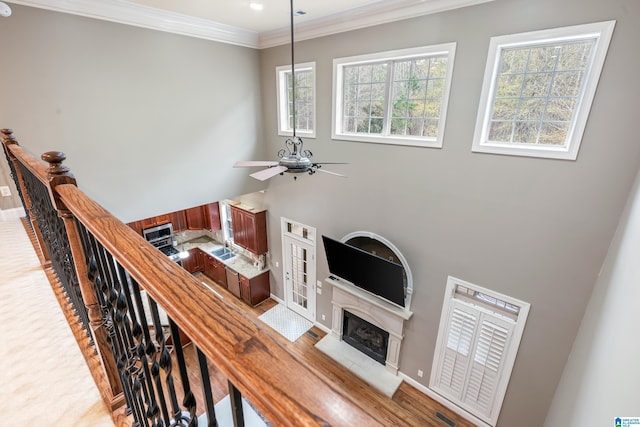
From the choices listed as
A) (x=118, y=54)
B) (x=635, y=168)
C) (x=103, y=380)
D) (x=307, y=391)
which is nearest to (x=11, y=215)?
(x=118, y=54)

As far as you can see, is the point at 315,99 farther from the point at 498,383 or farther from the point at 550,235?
the point at 498,383

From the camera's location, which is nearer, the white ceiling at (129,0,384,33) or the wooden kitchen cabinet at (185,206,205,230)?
the white ceiling at (129,0,384,33)

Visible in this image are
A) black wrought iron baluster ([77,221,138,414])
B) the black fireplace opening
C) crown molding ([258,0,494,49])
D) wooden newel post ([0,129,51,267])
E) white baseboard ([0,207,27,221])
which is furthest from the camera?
the black fireplace opening

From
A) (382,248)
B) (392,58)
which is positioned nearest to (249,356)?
(392,58)

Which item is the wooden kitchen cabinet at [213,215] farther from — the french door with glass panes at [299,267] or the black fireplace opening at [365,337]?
the black fireplace opening at [365,337]

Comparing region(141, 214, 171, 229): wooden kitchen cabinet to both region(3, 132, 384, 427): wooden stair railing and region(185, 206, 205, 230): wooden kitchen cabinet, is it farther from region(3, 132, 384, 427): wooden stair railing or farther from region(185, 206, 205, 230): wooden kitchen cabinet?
region(3, 132, 384, 427): wooden stair railing

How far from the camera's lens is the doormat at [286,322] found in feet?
20.7

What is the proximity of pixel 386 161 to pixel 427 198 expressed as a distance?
804 mm

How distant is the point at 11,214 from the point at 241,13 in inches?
167

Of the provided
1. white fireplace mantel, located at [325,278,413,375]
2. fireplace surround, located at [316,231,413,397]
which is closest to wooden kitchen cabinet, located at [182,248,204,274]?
fireplace surround, located at [316,231,413,397]

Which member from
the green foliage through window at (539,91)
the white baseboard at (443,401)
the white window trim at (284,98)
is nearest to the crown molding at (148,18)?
the white window trim at (284,98)

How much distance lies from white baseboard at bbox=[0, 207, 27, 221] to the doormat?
4606 millimetres

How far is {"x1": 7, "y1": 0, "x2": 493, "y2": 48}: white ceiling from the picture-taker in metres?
3.58

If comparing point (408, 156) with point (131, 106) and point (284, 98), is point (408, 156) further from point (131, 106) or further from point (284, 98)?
point (131, 106)
